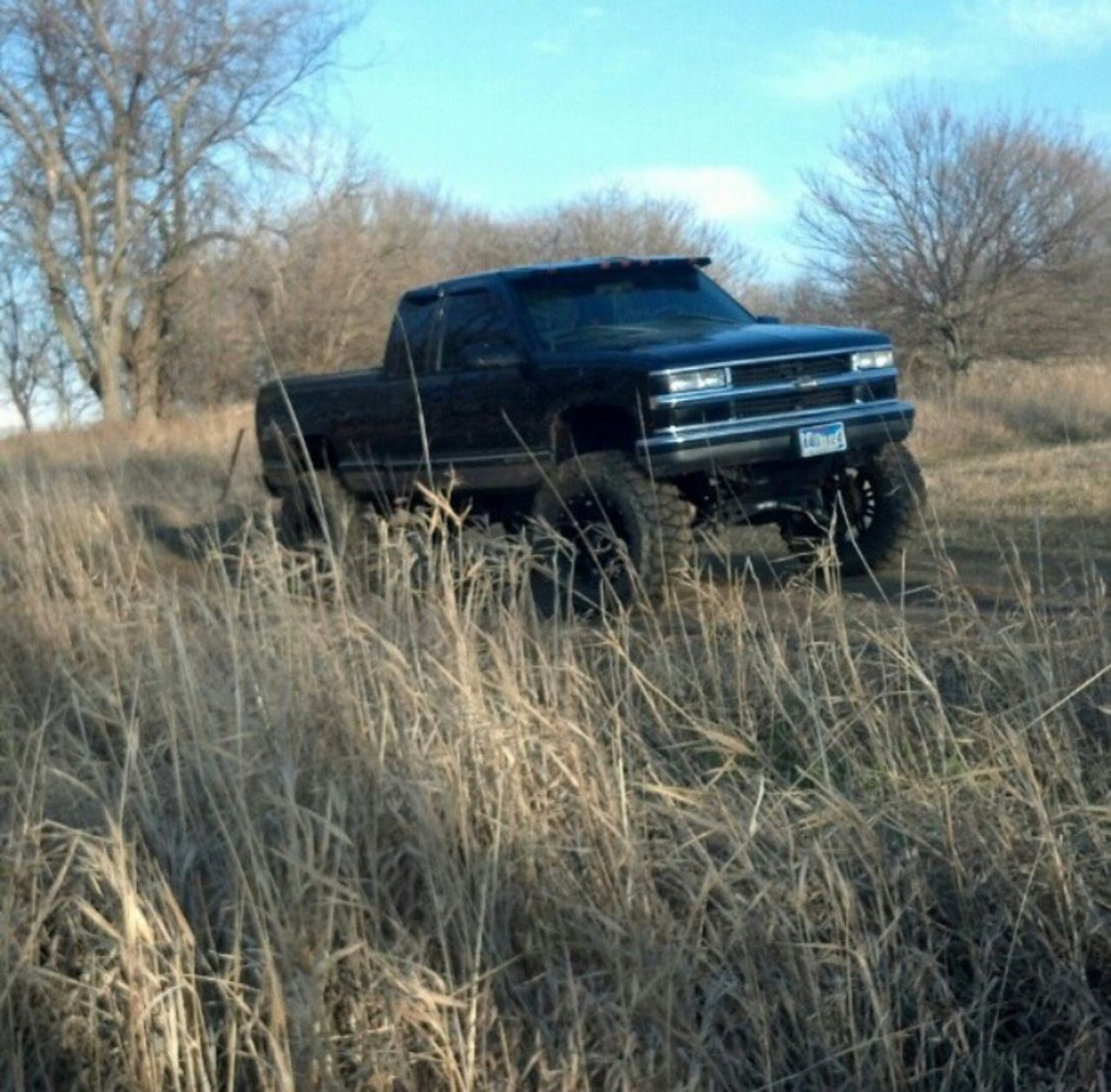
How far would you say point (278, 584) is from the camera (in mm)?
4770

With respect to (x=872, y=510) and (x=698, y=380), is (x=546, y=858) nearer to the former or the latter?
(x=698, y=380)

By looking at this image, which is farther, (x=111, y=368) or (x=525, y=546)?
(x=111, y=368)

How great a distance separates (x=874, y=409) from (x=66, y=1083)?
5.63 metres

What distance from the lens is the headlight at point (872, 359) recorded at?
841 centimetres

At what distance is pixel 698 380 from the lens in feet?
25.3

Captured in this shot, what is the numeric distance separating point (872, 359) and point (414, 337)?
2.59 metres

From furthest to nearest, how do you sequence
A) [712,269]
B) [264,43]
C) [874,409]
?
[712,269] → [264,43] → [874,409]

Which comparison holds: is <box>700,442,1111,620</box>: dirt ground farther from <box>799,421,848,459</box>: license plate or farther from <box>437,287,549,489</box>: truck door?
<box>437,287,549,489</box>: truck door

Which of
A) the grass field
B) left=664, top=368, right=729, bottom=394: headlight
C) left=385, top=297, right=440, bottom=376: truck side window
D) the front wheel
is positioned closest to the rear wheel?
left=664, top=368, right=729, bottom=394: headlight

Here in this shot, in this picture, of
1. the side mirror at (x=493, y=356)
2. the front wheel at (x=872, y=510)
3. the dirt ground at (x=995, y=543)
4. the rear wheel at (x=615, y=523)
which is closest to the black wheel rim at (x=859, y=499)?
the front wheel at (x=872, y=510)

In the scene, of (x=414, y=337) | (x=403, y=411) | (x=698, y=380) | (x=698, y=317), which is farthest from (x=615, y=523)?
(x=414, y=337)

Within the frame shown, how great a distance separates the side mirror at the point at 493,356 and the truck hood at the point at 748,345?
78 cm

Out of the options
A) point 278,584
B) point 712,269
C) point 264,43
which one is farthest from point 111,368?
point 278,584

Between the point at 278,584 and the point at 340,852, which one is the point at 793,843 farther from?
the point at 278,584
